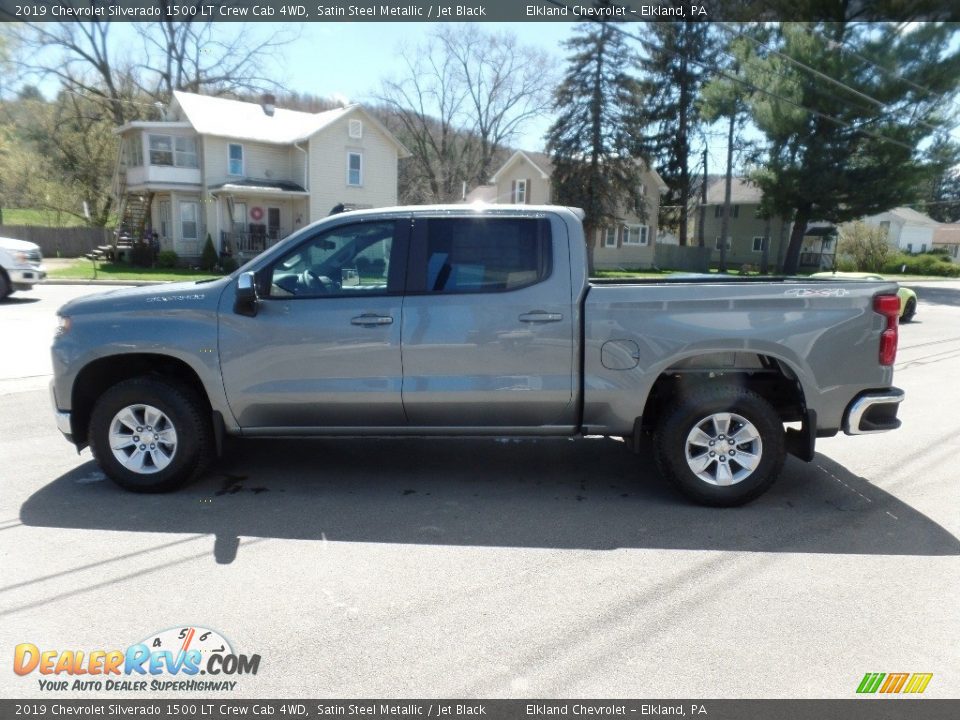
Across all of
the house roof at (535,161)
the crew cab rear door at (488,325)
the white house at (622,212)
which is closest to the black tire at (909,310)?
the crew cab rear door at (488,325)

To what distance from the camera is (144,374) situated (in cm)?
499

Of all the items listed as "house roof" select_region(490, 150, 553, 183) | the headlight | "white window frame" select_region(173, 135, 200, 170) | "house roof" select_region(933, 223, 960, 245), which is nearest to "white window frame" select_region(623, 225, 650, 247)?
"house roof" select_region(490, 150, 553, 183)

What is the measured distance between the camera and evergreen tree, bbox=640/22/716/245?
42562mm

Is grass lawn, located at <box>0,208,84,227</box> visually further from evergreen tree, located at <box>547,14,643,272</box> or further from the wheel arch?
the wheel arch

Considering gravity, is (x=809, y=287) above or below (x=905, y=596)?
above

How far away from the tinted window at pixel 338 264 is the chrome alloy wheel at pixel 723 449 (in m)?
2.50

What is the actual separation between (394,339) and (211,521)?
1707 millimetres

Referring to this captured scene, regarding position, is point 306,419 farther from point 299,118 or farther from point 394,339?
point 299,118

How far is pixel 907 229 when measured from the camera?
2653 inches

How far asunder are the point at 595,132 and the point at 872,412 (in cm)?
3216

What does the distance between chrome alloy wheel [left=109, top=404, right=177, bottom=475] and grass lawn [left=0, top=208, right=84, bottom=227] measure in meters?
43.2

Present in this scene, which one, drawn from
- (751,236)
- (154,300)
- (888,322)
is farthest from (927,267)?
(154,300)
